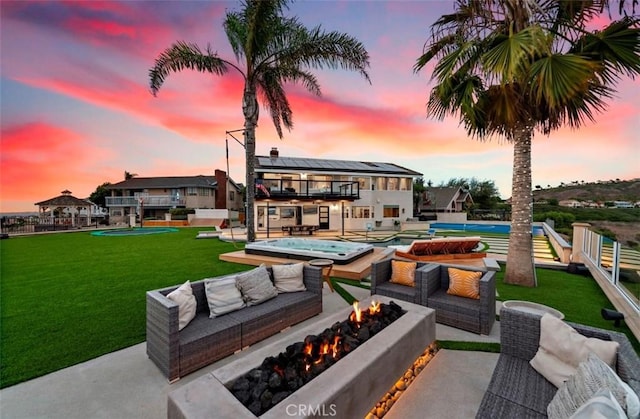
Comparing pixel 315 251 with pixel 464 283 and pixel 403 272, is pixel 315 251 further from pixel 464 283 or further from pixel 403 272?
pixel 464 283

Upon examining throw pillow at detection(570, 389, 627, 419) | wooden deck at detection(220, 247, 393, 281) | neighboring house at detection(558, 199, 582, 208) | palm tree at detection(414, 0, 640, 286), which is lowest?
wooden deck at detection(220, 247, 393, 281)

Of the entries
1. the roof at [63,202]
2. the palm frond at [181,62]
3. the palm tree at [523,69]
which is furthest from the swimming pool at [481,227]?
the roof at [63,202]

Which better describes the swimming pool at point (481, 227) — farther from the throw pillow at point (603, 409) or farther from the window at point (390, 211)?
the throw pillow at point (603, 409)

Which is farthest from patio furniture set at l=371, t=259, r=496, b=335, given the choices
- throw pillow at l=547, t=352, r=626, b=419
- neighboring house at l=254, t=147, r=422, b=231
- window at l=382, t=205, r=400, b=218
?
window at l=382, t=205, r=400, b=218

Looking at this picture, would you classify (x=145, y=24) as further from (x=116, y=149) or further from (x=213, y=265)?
(x=116, y=149)

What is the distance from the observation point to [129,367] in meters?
3.28

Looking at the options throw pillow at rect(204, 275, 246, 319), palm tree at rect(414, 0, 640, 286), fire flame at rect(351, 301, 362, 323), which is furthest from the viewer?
palm tree at rect(414, 0, 640, 286)

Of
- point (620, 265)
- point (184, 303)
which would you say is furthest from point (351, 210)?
point (184, 303)

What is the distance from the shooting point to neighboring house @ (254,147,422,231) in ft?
59.3

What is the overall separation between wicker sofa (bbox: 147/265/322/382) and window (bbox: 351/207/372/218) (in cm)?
1753

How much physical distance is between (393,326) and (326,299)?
9.19 feet

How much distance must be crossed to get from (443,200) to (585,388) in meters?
33.0

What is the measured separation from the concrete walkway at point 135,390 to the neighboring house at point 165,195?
95.4ft

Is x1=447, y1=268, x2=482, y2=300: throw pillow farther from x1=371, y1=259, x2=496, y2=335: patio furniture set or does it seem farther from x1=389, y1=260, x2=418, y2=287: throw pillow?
x1=389, y1=260, x2=418, y2=287: throw pillow
